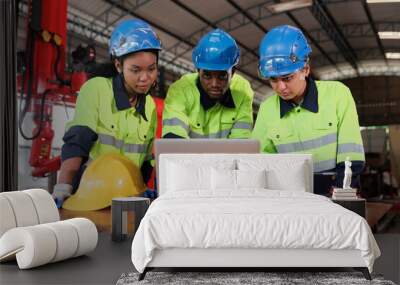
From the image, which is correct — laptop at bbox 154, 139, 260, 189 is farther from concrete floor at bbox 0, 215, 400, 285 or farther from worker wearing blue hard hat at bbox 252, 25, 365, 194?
concrete floor at bbox 0, 215, 400, 285

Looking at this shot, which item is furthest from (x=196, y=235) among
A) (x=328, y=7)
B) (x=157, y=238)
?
(x=328, y=7)

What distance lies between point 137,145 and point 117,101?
51cm

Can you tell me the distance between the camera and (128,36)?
17.3ft

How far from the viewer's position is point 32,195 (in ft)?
13.0

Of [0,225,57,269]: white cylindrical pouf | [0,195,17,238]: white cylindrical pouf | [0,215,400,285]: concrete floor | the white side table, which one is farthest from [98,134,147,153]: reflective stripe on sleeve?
the white side table

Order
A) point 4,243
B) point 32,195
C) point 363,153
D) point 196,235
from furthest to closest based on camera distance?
point 363,153
point 32,195
point 4,243
point 196,235

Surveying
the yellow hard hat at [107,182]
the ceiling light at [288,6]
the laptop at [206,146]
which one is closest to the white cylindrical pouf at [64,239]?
the laptop at [206,146]

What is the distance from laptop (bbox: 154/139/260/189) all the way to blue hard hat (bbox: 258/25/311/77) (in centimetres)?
79

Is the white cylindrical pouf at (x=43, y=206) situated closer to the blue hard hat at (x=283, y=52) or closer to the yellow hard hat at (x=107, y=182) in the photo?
the yellow hard hat at (x=107, y=182)

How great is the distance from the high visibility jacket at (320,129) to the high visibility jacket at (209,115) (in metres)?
0.16

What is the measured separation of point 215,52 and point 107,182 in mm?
1765

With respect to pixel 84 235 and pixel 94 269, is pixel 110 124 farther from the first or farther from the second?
pixel 94 269

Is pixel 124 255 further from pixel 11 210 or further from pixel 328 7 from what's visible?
pixel 328 7

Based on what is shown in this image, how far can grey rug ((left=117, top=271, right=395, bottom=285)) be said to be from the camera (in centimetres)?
311
